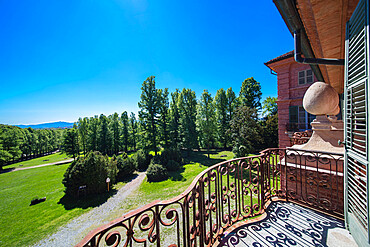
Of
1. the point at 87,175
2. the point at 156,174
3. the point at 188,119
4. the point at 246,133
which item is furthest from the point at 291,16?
the point at 188,119

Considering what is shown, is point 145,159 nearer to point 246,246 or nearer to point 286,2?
point 246,246

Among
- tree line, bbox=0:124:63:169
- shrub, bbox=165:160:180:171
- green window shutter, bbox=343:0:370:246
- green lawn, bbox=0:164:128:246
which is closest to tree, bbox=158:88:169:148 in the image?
shrub, bbox=165:160:180:171

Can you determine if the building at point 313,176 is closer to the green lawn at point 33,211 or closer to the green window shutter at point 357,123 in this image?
the green window shutter at point 357,123

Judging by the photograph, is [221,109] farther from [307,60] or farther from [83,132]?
[83,132]

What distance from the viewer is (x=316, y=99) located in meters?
3.23

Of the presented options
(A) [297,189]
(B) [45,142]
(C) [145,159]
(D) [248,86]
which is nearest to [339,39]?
(A) [297,189]

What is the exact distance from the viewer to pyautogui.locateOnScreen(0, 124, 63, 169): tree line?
27.5 meters

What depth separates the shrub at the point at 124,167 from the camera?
16125 mm

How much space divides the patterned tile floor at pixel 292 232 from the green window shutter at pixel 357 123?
0.69 metres

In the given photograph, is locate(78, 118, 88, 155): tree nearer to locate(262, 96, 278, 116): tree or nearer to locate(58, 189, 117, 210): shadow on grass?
locate(58, 189, 117, 210): shadow on grass

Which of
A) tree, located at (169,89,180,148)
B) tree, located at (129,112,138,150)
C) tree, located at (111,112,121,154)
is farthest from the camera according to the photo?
tree, located at (129,112,138,150)

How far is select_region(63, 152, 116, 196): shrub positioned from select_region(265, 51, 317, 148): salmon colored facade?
54.5 feet

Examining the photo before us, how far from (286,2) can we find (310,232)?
12.0ft

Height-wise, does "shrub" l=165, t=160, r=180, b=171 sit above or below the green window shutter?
below
